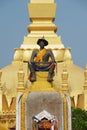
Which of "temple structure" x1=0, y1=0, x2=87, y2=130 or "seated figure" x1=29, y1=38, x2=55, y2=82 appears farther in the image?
"temple structure" x1=0, y1=0, x2=87, y2=130

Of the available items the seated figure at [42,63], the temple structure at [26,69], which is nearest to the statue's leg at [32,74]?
the seated figure at [42,63]

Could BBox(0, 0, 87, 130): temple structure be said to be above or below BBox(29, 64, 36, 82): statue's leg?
above

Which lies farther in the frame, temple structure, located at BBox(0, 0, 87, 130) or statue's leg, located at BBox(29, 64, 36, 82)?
temple structure, located at BBox(0, 0, 87, 130)

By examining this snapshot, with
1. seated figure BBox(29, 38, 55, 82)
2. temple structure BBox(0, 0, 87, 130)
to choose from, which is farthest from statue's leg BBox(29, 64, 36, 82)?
temple structure BBox(0, 0, 87, 130)

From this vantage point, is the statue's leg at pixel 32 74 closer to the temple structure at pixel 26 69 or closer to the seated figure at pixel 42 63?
the seated figure at pixel 42 63

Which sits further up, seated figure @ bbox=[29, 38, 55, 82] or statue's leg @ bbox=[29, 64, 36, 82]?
seated figure @ bbox=[29, 38, 55, 82]

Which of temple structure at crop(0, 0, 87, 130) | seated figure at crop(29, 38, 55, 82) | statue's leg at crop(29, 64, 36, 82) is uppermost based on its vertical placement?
temple structure at crop(0, 0, 87, 130)

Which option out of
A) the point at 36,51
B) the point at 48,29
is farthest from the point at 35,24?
the point at 36,51

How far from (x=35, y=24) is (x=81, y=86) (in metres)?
5.06

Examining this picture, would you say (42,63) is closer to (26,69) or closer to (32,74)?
(32,74)

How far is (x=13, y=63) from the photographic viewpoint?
4256cm

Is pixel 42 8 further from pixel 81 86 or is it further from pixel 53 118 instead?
pixel 53 118

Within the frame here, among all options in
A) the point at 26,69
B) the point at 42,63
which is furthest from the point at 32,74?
the point at 26,69

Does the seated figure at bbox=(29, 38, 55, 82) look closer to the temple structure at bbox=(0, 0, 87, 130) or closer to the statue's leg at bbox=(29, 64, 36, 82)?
the statue's leg at bbox=(29, 64, 36, 82)
